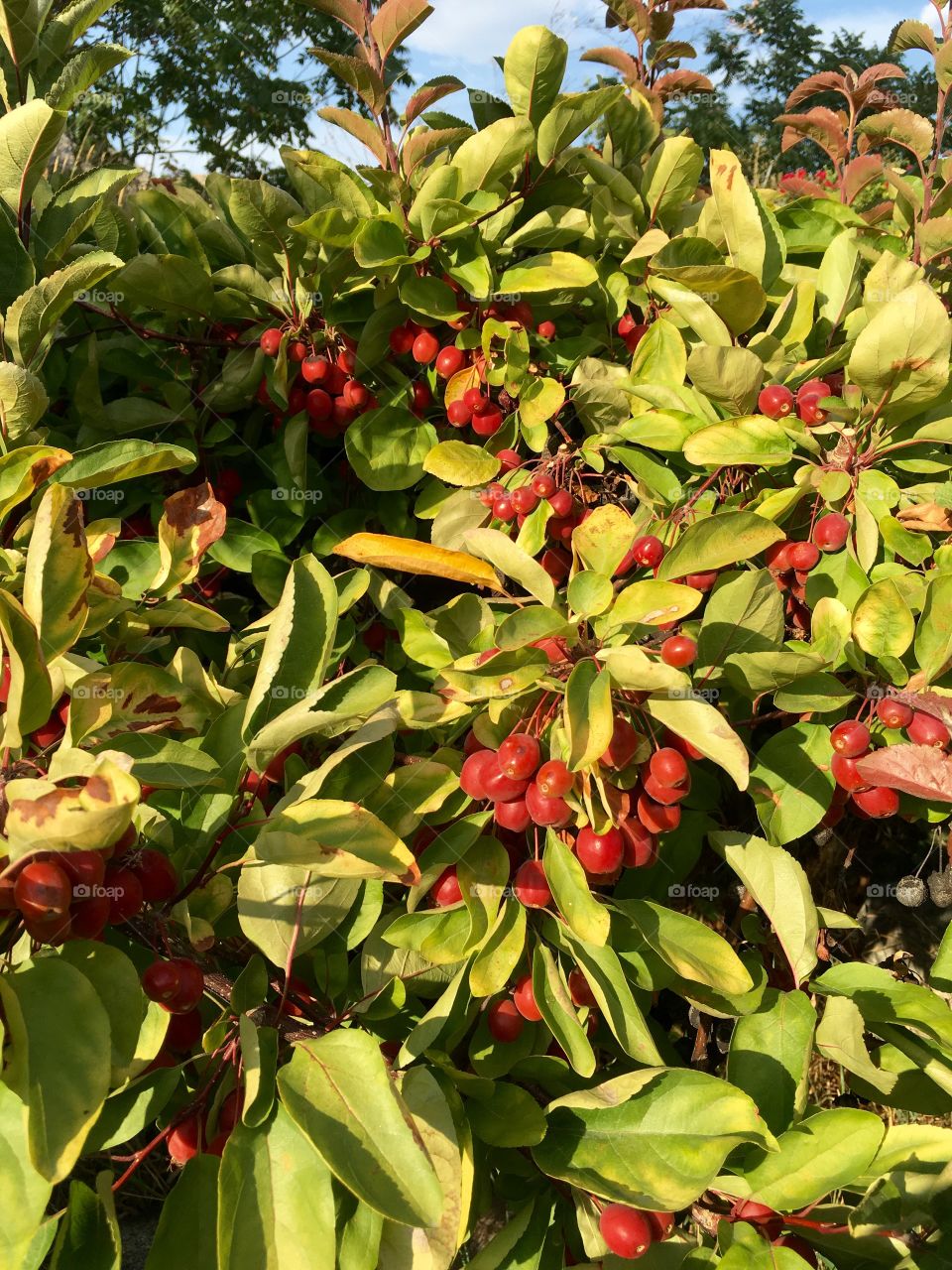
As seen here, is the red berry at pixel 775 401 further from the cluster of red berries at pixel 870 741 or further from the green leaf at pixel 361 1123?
the green leaf at pixel 361 1123

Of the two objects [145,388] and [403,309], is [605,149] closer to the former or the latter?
[403,309]

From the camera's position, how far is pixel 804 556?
1102 mm

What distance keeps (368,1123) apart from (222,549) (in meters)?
0.90

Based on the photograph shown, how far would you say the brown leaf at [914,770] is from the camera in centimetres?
85

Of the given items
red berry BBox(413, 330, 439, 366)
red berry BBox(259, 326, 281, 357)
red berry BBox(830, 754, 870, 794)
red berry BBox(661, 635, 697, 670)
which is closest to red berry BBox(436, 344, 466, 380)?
red berry BBox(413, 330, 439, 366)

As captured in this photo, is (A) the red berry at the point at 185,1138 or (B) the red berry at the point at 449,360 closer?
(A) the red berry at the point at 185,1138

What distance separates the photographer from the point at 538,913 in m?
1.00

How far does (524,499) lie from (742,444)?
0.30 metres

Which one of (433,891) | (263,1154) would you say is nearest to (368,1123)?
(263,1154)

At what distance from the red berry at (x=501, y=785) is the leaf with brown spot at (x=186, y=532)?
1.45 ft

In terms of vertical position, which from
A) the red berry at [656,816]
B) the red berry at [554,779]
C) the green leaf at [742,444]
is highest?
the green leaf at [742,444]

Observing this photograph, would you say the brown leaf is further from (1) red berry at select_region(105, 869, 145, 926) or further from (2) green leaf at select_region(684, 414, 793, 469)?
(1) red berry at select_region(105, 869, 145, 926)

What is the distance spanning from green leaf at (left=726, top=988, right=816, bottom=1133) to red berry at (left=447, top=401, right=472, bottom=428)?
86cm

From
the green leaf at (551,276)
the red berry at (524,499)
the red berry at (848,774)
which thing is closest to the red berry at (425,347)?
the green leaf at (551,276)
